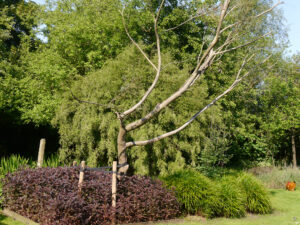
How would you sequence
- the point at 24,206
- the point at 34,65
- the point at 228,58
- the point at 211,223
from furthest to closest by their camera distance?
the point at 228,58
the point at 34,65
the point at 211,223
the point at 24,206

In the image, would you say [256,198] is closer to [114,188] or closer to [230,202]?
[230,202]

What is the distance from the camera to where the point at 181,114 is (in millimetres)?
9828

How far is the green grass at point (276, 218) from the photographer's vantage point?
674 centimetres

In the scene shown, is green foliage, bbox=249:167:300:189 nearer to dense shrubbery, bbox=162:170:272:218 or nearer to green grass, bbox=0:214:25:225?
dense shrubbery, bbox=162:170:272:218

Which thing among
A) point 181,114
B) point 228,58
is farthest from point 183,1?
point 181,114

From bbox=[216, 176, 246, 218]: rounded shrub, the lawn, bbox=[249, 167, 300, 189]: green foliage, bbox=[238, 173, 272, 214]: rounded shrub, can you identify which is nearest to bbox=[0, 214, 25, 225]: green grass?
the lawn

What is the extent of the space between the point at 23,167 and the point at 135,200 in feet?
9.91

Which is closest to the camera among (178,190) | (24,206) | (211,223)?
(24,206)

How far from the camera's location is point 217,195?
726 centimetres

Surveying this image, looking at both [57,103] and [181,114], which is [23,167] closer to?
[57,103]

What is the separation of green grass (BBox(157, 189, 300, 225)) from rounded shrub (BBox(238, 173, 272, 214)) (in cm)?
22

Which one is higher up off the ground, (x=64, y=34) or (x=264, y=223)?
(x=64, y=34)

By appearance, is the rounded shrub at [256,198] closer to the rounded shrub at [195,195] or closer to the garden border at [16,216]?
the rounded shrub at [195,195]

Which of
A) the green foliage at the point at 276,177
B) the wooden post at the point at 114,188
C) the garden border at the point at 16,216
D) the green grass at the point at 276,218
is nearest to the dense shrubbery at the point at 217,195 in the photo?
the green grass at the point at 276,218
